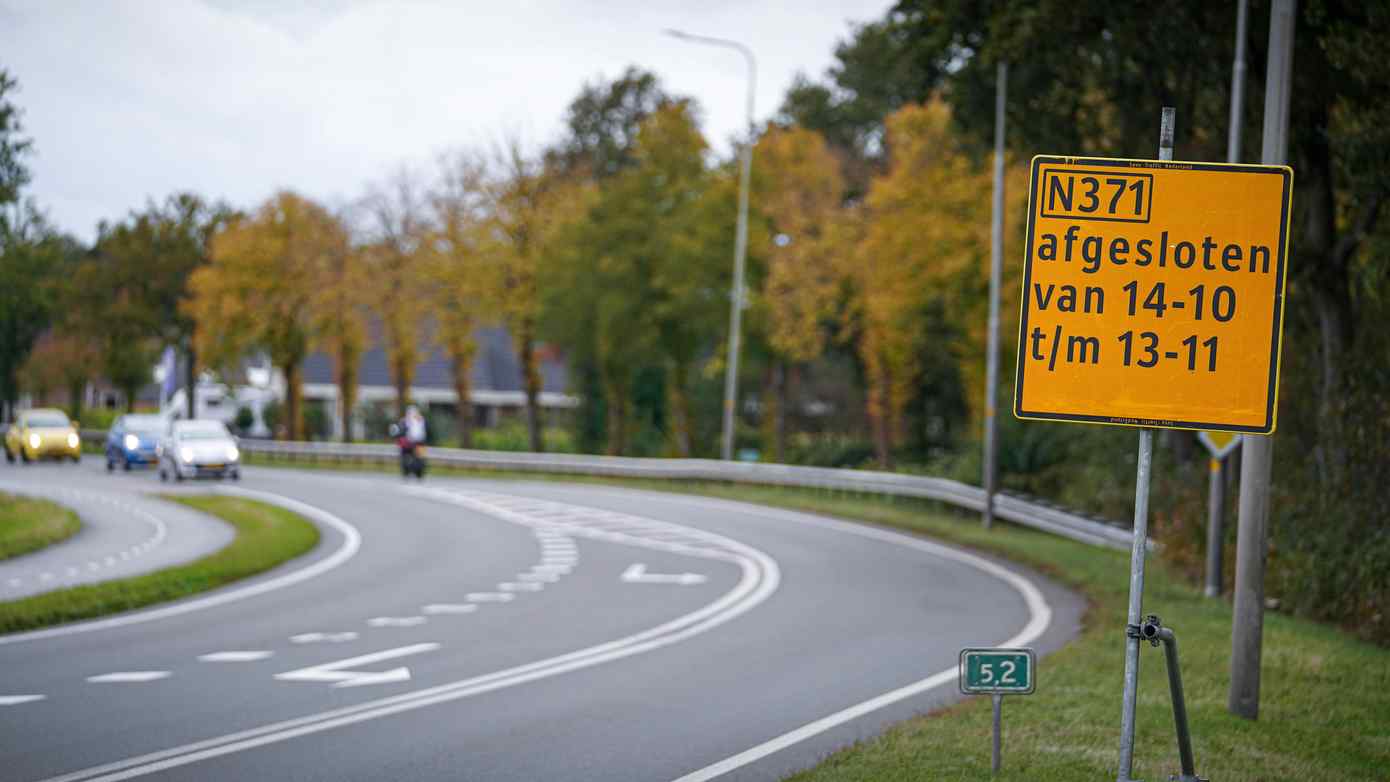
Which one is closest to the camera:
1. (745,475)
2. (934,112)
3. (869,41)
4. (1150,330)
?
(1150,330)

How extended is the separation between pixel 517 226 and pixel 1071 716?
161ft

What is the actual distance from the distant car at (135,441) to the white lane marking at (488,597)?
30421mm

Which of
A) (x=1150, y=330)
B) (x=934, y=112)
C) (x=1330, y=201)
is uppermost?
(x=934, y=112)

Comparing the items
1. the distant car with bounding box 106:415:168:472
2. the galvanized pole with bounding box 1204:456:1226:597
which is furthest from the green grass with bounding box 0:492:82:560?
the distant car with bounding box 106:415:168:472

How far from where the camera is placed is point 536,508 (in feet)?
98.4

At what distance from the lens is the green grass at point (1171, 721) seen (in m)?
7.91

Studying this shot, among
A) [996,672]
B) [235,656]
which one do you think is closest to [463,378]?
[235,656]

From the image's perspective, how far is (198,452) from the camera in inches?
1543

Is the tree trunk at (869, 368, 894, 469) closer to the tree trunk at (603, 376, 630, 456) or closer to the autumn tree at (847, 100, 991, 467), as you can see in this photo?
the autumn tree at (847, 100, 991, 467)

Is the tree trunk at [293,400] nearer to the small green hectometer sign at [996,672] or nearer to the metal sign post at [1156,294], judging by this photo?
the small green hectometer sign at [996,672]

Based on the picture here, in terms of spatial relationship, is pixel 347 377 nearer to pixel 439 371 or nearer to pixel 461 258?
pixel 461 258

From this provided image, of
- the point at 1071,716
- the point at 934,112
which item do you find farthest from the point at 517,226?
the point at 1071,716

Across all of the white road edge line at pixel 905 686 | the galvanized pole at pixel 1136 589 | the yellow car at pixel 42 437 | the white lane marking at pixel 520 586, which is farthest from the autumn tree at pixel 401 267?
the galvanized pole at pixel 1136 589

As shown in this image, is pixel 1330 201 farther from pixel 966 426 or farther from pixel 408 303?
pixel 408 303
